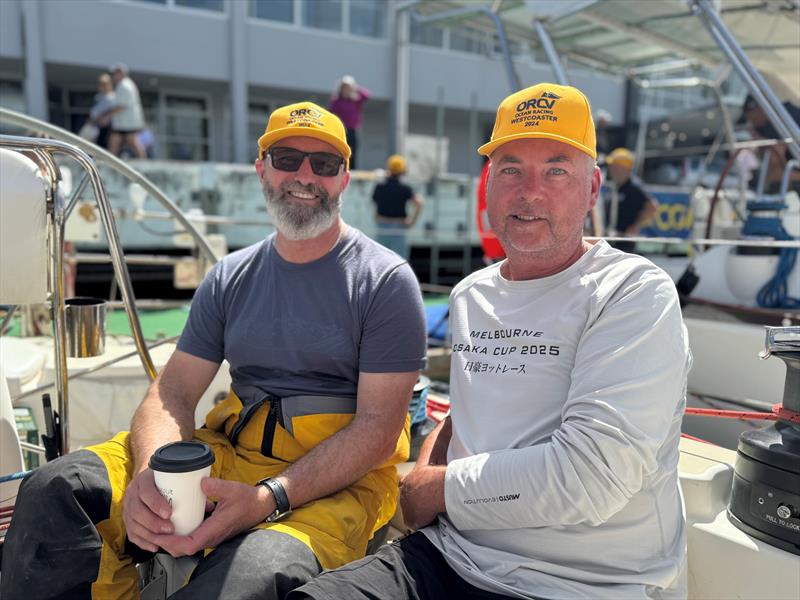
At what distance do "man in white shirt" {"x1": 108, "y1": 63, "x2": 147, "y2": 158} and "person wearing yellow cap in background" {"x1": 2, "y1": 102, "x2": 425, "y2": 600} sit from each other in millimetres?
7937

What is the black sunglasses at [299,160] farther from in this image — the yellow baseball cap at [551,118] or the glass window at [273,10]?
the glass window at [273,10]

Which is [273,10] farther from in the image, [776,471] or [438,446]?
[776,471]

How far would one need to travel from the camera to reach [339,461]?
1.75m

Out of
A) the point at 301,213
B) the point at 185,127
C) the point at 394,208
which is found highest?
the point at 185,127

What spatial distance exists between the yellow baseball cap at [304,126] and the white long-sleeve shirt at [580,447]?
90 centimetres

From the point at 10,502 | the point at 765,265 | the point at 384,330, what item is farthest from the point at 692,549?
the point at 765,265

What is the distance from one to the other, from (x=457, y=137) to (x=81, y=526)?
699 inches

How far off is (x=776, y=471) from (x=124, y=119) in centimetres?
950

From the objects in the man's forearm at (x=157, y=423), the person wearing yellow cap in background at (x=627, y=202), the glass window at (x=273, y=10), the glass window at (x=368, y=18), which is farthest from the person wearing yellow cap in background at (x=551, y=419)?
the glass window at (x=368, y=18)

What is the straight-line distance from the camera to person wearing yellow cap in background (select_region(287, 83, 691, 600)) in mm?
1289

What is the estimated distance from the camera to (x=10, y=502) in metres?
2.02

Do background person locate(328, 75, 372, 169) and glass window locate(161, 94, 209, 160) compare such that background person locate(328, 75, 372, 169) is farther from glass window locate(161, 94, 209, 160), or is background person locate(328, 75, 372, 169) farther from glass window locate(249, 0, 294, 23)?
glass window locate(161, 94, 209, 160)

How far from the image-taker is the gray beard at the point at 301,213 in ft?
6.66

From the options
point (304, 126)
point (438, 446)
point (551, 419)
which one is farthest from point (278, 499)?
point (304, 126)
